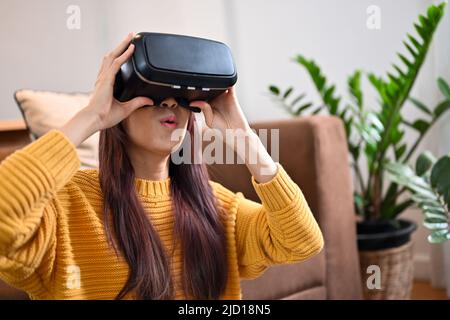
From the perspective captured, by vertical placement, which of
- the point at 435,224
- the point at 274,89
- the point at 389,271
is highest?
the point at 274,89

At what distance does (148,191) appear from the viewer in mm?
732

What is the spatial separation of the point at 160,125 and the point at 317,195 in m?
0.65

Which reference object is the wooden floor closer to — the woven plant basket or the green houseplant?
the woven plant basket

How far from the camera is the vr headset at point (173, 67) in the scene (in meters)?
0.57

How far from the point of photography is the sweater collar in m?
0.73

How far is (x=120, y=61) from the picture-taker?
1.99 feet

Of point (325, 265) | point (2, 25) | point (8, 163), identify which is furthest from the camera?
point (325, 265)

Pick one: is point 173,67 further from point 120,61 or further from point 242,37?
point 242,37

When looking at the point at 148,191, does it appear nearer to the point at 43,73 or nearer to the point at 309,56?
the point at 43,73

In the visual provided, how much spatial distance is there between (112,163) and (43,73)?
0.50 m

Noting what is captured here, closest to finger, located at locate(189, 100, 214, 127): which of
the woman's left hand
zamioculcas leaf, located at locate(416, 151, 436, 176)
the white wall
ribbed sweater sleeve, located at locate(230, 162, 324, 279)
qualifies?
the woman's left hand

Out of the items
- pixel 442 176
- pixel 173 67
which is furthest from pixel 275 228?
pixel 442 176

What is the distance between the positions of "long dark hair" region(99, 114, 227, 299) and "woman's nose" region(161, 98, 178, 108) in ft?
0.23
